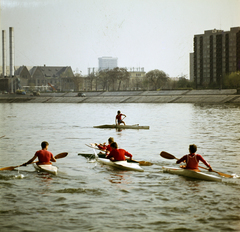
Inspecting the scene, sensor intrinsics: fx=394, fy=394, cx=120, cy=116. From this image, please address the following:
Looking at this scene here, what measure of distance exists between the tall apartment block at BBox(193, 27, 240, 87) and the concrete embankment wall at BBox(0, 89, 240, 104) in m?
54.0

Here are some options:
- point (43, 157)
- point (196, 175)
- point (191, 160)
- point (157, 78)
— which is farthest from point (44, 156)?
point (157, 78)

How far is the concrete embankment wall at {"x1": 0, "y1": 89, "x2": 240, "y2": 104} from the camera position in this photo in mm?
109031

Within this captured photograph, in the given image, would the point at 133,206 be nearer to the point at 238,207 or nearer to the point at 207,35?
the point at 238,207

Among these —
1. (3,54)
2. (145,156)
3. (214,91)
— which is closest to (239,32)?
(214,91)

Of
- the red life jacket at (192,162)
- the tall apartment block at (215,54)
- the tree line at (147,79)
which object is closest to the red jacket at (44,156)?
the red life jacket at (192,162)

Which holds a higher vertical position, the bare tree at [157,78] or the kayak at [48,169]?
the bare tree at [157,78]

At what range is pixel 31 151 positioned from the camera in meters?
24.8

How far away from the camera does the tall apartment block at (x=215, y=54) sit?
18450cm

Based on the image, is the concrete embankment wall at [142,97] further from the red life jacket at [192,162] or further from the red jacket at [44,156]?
the red jacket at [44,156]

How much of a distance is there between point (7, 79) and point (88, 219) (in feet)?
503

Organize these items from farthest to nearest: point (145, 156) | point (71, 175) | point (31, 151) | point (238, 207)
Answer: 1. point (31, 151)
2. point (145, 156)
3. point (71, 175)
4. point (238, 207)

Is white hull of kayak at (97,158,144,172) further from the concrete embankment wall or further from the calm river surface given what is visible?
the concrete embankment wall

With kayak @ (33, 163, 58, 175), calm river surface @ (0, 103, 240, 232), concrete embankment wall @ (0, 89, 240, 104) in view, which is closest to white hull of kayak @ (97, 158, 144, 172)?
calm river surface @ (0, 103, 240, 232)

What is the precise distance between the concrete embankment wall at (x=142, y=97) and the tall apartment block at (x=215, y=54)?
53973 millimetres
